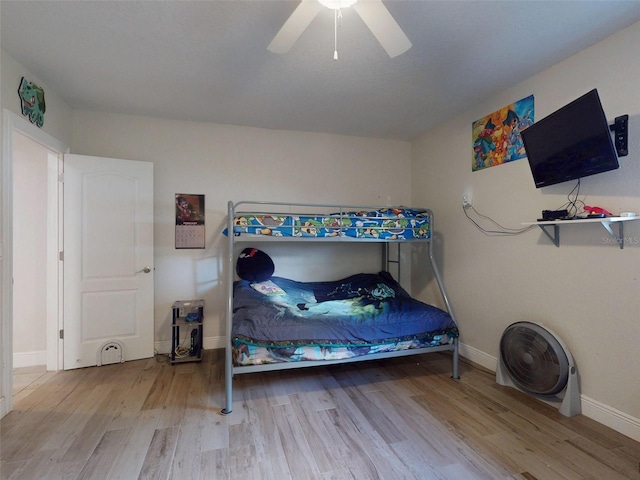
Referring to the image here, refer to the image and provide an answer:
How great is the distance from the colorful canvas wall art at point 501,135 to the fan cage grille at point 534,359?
1.41 meters

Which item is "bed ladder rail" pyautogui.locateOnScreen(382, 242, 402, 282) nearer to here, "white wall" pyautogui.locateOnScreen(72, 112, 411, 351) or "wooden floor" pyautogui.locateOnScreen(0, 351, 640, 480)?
"white wall" pyautogui.locateOnScreen(72, 112, 411, 351)

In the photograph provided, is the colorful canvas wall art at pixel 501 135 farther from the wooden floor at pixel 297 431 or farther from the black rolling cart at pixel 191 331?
the black rolling cart at pixel 191 331

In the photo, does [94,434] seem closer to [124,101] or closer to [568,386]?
[124,101]

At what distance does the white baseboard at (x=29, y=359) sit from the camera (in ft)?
8.90

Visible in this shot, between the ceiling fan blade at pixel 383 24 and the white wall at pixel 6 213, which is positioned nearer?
the ceiling fan blade at pixel 383 24

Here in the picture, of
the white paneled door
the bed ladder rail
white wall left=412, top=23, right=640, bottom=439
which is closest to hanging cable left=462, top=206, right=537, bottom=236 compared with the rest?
white wall left=412, top=23, right=640, bottom=439

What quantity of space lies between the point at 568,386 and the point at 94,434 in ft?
10.1

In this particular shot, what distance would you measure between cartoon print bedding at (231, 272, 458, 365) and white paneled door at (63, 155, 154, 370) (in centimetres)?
103

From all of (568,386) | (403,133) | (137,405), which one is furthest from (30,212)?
(568,386)

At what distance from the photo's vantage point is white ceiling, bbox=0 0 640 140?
1635 mm

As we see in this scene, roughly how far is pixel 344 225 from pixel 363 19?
5.15 ft

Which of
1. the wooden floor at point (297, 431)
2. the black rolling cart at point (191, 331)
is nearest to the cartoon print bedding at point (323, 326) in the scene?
the wooden floor at point (297, 431)

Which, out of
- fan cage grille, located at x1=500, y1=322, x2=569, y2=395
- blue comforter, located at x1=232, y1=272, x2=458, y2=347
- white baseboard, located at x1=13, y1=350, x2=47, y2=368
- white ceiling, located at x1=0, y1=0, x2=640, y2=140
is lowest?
white baseboard, located at x1=13, y1=350, x2=47, y2=368

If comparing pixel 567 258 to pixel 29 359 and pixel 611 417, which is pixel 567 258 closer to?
pixel 611 417
